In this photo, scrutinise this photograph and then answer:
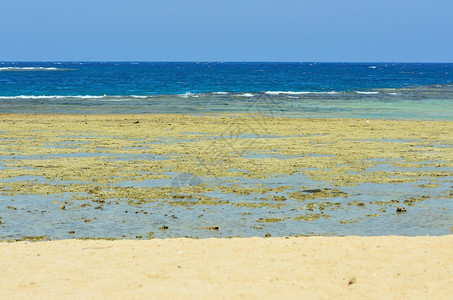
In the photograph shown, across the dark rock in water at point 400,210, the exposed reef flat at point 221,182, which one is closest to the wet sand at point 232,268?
the exposed reef flat at point 221,182

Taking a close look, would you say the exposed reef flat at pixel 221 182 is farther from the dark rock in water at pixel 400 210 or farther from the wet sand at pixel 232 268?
the wet sand at pixel 232 268

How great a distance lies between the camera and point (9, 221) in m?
10.6

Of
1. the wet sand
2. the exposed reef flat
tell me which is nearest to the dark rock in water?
the exposed reef flat

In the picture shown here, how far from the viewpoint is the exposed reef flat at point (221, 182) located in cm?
1061

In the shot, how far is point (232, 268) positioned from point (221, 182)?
6582mm

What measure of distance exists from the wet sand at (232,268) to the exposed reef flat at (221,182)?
4.37 ft

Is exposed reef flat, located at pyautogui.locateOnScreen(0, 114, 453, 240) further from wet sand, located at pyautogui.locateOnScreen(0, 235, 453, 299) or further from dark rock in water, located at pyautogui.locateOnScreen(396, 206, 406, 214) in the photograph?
wet sand, located at pyautogui.locateOnScreen(0, 235, 453, 299)

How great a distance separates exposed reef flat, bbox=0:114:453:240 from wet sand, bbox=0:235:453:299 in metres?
1.33

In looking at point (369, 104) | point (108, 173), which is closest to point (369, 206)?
point (108, 173)

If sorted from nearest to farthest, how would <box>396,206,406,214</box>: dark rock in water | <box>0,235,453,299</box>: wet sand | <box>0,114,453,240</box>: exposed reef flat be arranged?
<box>0,235,453,299</box>: wet sand → <box>0,114,453,240</box>: exposed reef flat → <box>396,206,406,214</box>: dark rock in water

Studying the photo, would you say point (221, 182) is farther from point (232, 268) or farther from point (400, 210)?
point (232, 268)

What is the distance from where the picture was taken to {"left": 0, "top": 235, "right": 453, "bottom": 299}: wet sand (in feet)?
22.2

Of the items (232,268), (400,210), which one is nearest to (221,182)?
(400,210)

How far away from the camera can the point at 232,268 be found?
7.57m
